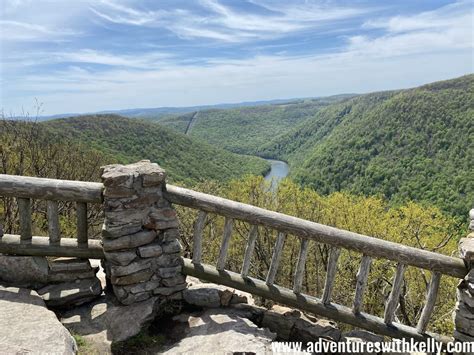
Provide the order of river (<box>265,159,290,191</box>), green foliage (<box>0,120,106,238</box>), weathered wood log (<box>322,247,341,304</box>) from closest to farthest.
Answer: weathered wood log (<box>322,247,341,304</box>) → green foliage (<box>0,120,106,238</box>) → river (<box>265,159,290,191</box>)

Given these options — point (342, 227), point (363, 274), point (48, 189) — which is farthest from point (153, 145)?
point (363, 274)

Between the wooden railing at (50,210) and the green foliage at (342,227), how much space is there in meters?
8.20

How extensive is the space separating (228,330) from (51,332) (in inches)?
79.9

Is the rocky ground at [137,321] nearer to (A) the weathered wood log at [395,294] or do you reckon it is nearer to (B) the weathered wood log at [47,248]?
(B) the weathered wood log at [47,248]

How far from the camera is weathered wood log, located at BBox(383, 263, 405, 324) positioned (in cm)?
455

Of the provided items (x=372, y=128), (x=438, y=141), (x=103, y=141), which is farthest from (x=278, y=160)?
(x=103, y=141)

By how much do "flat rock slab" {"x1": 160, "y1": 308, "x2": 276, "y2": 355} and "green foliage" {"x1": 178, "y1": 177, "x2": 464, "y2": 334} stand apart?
851 centimetres

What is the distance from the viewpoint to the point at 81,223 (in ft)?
17.1

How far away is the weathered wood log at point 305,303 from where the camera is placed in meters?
4.78

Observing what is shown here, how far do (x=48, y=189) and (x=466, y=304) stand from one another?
17.9 ft

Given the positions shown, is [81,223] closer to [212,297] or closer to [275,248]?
[212,297]

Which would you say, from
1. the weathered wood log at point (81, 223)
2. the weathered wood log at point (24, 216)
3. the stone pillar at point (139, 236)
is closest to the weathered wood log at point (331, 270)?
the stone pillar at point (139, 236)

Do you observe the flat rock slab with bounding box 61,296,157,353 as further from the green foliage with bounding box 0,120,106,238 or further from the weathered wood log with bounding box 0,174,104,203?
the green foliage with bounding box 0,120,106,238

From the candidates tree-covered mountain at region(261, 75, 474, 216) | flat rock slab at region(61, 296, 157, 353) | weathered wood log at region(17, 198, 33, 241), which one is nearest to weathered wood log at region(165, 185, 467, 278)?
flat rock slab at region(61, 296, 157, 353)
